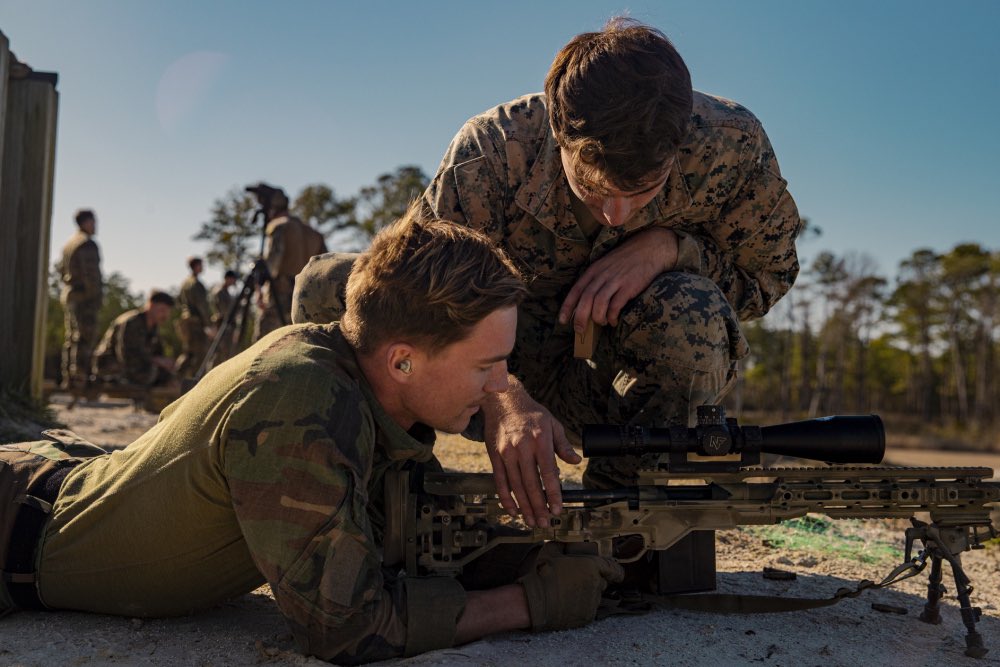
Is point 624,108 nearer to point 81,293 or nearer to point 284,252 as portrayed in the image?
point 284,252

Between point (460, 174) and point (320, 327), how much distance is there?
1258 mm

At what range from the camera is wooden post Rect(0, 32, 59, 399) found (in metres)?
6.72

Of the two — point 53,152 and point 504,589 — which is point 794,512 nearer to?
point 504,589

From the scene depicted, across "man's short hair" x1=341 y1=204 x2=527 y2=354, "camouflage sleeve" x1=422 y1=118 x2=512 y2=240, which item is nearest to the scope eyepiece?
"man's short hair" x1=341 y1=204 x2=527 y2=354

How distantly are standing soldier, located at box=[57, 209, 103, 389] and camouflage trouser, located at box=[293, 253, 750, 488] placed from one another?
36.8 ft

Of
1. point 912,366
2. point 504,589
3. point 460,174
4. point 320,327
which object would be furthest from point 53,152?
point 912,366

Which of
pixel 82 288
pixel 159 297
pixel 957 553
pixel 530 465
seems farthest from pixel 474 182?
pixel 159 297

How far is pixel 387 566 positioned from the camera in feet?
8.25

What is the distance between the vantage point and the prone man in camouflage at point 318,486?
2031 millimetres

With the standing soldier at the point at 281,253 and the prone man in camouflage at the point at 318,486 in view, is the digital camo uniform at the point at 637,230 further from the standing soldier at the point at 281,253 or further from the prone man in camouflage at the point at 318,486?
the standing soldier at the point at 281,253

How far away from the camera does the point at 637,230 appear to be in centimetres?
353

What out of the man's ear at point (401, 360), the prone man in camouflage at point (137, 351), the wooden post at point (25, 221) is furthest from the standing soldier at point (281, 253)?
the man's ear at point (401, 360)

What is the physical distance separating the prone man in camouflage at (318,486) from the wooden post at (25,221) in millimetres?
4790

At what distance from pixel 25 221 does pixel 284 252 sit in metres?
3.78
